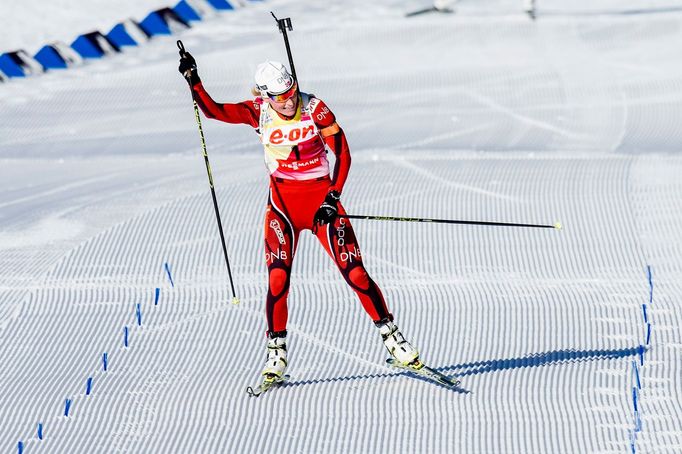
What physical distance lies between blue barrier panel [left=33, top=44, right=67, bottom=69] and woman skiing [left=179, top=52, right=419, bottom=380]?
25.5 ft

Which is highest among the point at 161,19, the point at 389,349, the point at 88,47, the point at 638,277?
the point at 161,19

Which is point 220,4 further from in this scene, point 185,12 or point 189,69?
point 189,69

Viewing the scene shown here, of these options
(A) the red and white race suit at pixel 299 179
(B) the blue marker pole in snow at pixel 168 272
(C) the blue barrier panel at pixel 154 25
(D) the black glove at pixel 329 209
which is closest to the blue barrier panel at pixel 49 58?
(C) the blue barrier panel at pixel 154 25

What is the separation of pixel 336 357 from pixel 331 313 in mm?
636

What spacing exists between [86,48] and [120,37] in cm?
51

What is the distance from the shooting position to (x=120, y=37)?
1416 centimetres

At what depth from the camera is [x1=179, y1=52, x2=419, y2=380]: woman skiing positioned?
5945 millimetres

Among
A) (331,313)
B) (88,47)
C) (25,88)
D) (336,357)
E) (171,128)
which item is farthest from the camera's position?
(88,47)

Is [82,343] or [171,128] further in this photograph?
[171,128]

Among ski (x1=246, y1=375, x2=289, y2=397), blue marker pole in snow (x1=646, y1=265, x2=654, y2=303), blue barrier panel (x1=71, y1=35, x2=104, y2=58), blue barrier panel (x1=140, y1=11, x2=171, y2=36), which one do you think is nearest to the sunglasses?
ski (x1=246, y1=375, x2=289, y2=397)

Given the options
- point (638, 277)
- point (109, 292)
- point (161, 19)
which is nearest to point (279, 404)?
point (109, 292)

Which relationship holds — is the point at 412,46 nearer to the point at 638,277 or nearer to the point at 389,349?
the point at 638,277

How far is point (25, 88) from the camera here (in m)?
13.0

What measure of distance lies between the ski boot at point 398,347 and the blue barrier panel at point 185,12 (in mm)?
9282
